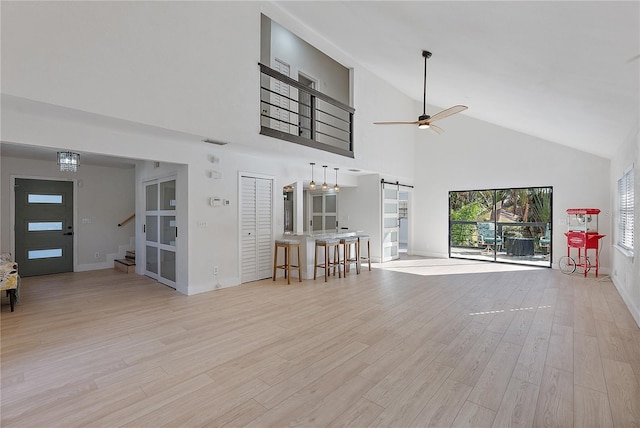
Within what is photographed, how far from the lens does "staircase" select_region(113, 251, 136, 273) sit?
6.58 meters

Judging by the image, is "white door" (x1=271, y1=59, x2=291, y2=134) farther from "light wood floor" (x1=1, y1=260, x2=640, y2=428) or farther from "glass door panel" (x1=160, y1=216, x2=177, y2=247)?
"light wood floor" (x1=1, y1=260, x2=640, y2=428)

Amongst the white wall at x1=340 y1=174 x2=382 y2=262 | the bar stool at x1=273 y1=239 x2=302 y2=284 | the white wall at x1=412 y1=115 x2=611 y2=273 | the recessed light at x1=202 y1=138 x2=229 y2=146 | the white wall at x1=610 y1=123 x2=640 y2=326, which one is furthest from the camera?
the white wall at x1=340 y1=174 x2=382 y2=262

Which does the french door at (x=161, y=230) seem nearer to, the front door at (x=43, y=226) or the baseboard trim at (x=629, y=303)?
the front door at (x=43, y=226)

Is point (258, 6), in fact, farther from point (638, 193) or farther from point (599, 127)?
point (638, 193)

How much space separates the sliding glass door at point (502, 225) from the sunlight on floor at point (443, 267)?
51cm

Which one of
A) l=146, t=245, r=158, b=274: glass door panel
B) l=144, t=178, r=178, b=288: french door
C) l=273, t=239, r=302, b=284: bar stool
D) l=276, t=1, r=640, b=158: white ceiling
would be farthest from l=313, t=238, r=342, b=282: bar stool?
l=276, t=1, r=640, b=158: white ceiling

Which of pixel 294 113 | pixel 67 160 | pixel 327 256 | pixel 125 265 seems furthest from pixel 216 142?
pixel 125 265

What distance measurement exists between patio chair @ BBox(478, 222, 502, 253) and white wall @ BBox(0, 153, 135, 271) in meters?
9.29

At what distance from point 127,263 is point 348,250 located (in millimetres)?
4949

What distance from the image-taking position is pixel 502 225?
7.95 metres

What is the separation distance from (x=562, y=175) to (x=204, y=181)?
7.86 meters

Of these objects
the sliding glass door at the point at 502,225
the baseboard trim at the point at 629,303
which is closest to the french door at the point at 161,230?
the baseboard trim at the point at 629,303

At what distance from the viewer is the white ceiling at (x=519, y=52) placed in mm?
2311

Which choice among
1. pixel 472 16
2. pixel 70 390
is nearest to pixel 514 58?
pixel 472 16
